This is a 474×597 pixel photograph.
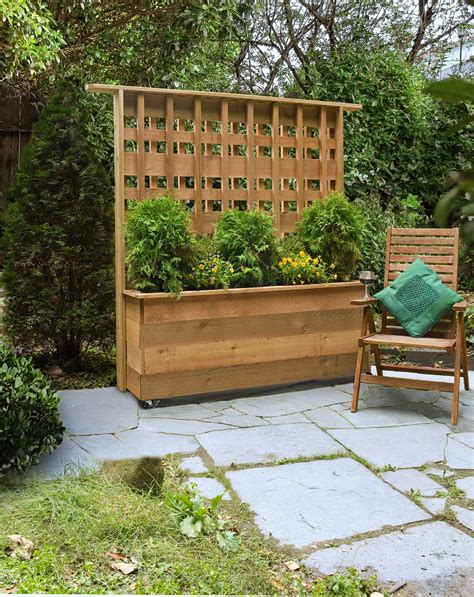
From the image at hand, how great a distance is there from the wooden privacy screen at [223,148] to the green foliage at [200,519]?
7.05 feet

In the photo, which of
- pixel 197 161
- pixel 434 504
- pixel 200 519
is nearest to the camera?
pixel 200 519

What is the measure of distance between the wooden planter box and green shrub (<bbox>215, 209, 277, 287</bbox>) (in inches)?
4.5

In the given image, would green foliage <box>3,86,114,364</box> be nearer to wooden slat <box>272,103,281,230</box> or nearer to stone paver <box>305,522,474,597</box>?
wooden slat <box>272,103,281,230</box>

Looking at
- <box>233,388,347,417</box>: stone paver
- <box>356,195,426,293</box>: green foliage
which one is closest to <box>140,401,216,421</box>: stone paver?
<box>233,388,347,417</box>: stone paver

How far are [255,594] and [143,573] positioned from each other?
33 centimetres

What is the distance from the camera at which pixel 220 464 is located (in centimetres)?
276

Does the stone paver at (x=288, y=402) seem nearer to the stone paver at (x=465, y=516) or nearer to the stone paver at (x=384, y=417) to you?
the stone paver at (x=384, y=417)

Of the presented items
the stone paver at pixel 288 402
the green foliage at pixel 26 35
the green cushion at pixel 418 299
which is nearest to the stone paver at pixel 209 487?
the stone paver at pixel 288 402

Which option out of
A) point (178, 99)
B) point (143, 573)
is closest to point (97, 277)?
point (178, 99)

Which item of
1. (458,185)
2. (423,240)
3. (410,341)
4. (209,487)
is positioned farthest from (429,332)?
(458,185)

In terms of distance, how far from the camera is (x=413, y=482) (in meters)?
2.59

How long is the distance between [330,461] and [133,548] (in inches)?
43.0

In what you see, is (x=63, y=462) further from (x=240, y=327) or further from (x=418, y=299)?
(x=418, y=299)

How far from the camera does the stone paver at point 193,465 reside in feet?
8.79
